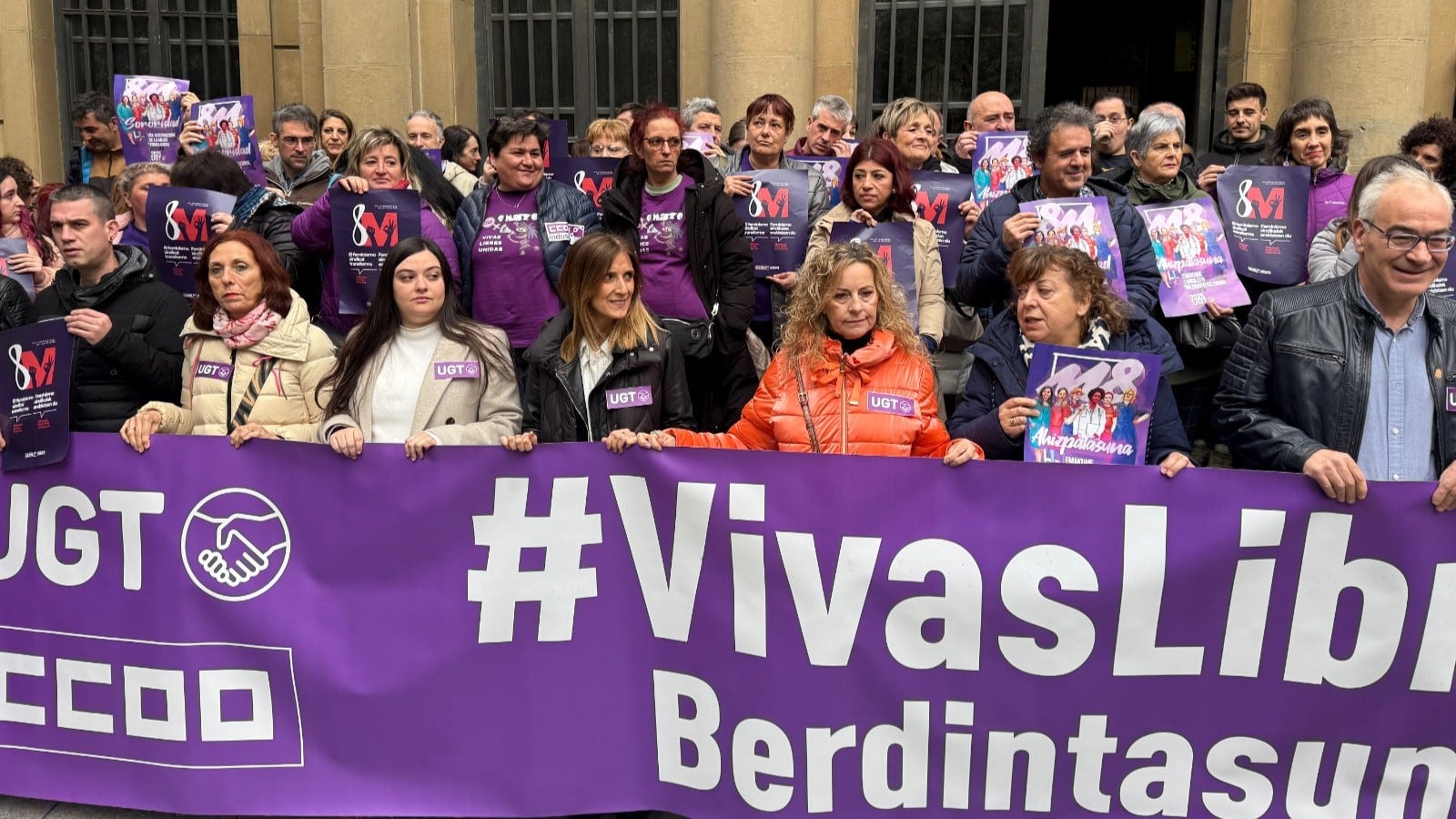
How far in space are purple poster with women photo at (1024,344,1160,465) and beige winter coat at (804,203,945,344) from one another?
5.99ft

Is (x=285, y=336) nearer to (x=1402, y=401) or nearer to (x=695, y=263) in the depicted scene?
(x=695, y=263)

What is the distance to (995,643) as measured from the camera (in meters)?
3.79

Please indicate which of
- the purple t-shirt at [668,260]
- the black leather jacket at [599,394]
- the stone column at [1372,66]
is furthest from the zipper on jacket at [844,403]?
the stone column at [1372,66]

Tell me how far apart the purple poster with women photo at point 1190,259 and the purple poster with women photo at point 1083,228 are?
0.57 m

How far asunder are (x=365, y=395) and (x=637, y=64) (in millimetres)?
7825

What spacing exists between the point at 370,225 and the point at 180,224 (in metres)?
1.03

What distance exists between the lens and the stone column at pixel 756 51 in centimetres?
1023

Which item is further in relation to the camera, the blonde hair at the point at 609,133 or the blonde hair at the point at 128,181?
the blonde hair at the point at 609,133

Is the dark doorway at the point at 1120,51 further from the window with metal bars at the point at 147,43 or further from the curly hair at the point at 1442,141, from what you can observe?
the curly hair at the point at 1442,141

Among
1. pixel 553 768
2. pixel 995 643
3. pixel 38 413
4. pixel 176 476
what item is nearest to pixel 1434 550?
pixel 995 643

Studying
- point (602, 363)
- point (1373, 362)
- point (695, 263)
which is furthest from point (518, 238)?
point (1373, 362)

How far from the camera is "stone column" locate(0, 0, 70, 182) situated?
40.8 feet

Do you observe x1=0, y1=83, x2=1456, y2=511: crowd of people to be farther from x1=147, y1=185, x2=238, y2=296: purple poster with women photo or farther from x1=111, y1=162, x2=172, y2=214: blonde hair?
x1=147, y1=185, x2=238, y2=296: purple poster with women photo

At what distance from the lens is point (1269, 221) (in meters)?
5.96
